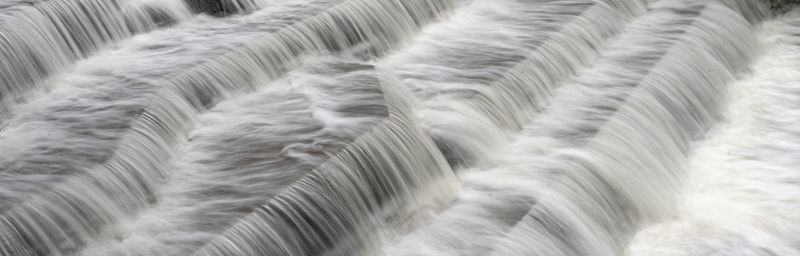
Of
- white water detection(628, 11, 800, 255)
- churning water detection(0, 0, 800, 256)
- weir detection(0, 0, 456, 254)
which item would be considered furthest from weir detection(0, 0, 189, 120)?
white water detection(628, 11, 800, 255)

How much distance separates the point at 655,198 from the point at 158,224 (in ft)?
7.84

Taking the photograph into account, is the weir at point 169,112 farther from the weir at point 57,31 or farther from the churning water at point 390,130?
the weir at point 57,31

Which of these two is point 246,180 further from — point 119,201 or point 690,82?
point 690,82

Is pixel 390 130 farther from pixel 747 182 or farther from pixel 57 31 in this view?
pixel 57 31

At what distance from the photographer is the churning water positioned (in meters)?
4.12

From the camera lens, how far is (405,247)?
4.25 meters

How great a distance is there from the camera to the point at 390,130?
4.61 m

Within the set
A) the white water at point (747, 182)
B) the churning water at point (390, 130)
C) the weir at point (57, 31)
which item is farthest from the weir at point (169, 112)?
the white water at point (747, 182)

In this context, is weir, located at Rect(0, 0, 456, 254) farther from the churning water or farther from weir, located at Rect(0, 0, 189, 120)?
weir, located at Rect(0, 0, 189, 120)

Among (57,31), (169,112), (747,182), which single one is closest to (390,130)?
(169,112)

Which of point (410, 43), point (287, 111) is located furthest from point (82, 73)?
point (410, 43)

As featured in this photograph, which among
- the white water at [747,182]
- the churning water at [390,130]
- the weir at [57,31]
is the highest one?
the weir at [57,31]

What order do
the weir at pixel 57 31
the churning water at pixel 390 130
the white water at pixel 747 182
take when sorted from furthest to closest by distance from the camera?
the weir at pixel 57 31 → the white water at pixel 747 182 → the churning water at pixel 390 130

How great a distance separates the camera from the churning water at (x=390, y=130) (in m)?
4.12
